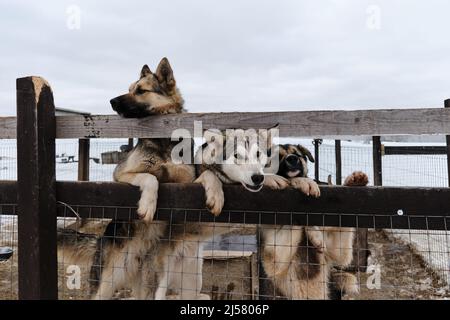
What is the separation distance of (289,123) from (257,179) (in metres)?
0.54

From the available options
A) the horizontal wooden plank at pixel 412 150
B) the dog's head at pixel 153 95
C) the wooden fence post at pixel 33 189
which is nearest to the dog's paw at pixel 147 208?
the wooden fence post at pixel 33 189

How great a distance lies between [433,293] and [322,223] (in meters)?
4.16

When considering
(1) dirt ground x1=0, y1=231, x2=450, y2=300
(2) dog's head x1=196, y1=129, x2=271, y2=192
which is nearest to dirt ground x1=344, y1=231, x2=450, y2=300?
(1) dirt ground x1=0, y1=231, x2=450, y2=300

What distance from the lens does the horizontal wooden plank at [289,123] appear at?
7.06 ft

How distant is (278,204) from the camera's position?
2.25m

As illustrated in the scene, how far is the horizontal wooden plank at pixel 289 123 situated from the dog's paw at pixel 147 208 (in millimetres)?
432

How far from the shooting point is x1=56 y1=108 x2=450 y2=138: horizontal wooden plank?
7.06ft

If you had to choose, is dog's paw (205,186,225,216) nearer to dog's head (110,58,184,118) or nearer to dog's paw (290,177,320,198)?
dog's paw (290,177,320,198)

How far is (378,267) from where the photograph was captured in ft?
20.6

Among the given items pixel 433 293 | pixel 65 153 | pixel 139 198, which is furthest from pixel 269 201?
pixel 65 153

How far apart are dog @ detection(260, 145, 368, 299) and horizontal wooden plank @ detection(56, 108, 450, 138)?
1.04 metres
